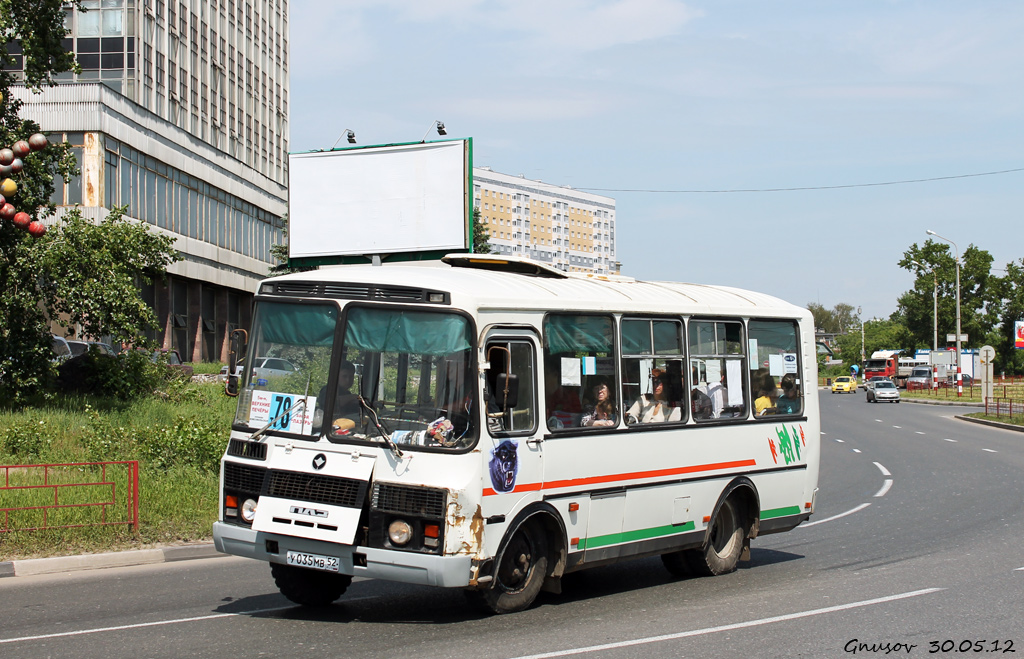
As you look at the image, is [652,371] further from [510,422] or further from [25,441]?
[25,441]

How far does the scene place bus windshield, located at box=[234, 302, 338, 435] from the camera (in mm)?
8453

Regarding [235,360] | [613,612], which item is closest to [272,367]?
[235,360]

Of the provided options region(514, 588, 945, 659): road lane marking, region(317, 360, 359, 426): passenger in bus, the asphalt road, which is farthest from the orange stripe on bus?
region(514, 588, 945, 659): road lane marking

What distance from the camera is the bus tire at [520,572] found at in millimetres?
8539

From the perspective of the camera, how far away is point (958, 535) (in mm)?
14094

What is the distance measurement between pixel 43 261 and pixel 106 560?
12.1 m

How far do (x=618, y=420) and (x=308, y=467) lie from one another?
2.84 m

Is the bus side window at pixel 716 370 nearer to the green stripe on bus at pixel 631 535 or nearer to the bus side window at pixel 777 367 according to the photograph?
the bus side window at pixel 777 367

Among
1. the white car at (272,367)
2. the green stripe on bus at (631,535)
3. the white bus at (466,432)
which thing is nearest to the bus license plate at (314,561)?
the white bus at (466,432)

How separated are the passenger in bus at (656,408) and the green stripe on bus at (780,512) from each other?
6.30 ft

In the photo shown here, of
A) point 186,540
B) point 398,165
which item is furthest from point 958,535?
point 398,165

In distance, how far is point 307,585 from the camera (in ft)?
29.5

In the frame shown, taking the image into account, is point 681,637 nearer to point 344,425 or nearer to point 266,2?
point 344,425

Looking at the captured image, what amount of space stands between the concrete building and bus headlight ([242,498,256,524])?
3433 cm
